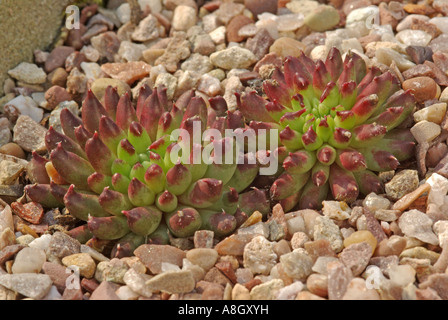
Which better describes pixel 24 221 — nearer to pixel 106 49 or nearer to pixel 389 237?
pixel 106 49

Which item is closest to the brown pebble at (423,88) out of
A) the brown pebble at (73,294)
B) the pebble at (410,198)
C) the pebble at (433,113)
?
the pebble at (433,113)

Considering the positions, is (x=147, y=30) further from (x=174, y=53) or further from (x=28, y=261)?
(x=28, y=261)

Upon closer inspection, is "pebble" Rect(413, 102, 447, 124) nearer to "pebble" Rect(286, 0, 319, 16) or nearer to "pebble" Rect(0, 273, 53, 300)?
"pebble" Rect(286, 0, 319, 16)

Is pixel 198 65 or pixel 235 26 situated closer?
pixel 198 65

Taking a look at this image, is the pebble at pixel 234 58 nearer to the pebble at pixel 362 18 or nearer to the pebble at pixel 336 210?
the pebble at pixel 362 18

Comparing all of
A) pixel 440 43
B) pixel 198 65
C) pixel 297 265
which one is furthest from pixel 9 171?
pixel 440 43
